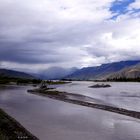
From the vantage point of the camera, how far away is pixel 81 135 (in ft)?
100

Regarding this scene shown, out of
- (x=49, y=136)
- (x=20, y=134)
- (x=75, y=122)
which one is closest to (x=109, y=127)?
(x=75, y=122)

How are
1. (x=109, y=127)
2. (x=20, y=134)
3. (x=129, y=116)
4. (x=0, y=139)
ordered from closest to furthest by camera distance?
(x=0, y=139) → (x=20, y=134) → (x=109, y=127) → (x=129, y=116)

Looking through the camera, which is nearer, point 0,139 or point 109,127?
point 0,139

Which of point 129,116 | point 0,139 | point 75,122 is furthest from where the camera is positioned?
point 129,116

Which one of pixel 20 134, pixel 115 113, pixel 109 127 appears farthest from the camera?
pixel 115 113

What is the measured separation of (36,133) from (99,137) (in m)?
6.35

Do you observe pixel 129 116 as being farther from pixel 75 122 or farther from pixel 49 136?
pixel 49 136

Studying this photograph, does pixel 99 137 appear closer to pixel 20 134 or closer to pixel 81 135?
pixel 81 135

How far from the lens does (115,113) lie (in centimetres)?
4959

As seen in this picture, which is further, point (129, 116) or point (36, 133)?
point (129, 116)

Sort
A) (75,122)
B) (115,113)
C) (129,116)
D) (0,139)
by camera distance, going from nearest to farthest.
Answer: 1. (0,139)
2. (75,122)
3. (129,116)
4. (115,113)

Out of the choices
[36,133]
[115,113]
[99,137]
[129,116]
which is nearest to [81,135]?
[99,137]

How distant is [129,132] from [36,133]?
9.17 meters

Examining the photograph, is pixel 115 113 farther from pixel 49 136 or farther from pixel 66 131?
pixel 49 136
